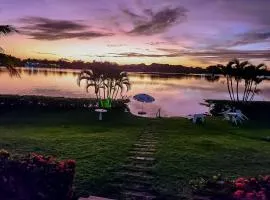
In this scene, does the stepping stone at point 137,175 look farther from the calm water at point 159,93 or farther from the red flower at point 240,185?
the calm water at point 159,93

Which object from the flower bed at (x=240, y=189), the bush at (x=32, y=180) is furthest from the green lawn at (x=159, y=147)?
the bush at (x=32, y=180)

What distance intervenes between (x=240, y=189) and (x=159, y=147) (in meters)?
7.61

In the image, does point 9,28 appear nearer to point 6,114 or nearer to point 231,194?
point 231,194

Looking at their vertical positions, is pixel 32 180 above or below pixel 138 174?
above

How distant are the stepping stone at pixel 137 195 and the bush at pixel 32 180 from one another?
1.87 metres

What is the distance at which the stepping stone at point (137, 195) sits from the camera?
28.0 ft

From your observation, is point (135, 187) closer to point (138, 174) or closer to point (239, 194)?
point (138, 174)

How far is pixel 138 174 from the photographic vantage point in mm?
10336

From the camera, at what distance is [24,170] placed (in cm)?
699

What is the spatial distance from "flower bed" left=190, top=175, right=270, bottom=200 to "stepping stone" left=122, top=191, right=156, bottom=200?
105 cm

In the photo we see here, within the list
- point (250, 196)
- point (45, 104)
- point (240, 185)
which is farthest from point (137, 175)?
point (45, 104)

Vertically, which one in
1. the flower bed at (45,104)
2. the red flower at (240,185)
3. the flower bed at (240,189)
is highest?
the red flower at (240,185)

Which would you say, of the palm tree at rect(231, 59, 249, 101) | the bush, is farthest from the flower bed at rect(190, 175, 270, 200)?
the palm tree at rect(231, 59, 249, 101)

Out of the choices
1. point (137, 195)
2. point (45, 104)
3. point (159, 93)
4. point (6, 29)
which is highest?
point (6, 29)
